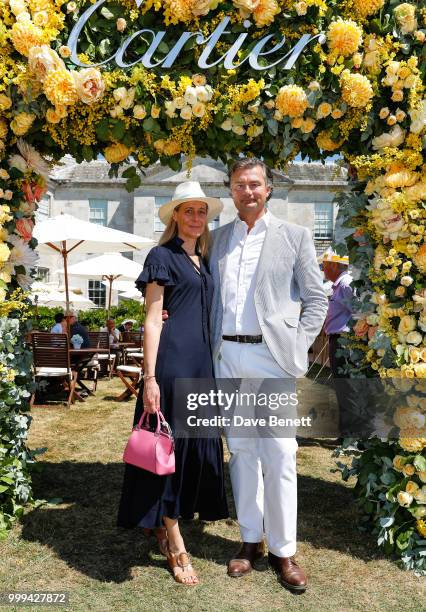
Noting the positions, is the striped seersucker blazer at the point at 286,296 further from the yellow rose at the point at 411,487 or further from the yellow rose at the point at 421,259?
the yellow rose at the point at 411,487

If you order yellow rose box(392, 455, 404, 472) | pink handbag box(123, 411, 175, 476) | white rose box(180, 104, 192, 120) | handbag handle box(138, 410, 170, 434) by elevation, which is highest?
white rose box(180, 104, 192, 120)

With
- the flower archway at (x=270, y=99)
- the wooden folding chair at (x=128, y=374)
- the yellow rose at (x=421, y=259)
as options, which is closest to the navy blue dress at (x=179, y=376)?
the flower archway at (x=270, y=99)

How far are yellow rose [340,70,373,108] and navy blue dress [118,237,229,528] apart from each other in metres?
1.48

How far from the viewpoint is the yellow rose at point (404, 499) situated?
3.55 m

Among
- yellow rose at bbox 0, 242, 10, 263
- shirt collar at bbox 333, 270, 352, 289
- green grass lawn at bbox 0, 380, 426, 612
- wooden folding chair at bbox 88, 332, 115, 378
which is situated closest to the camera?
green grass lawn at bbox 0, 380, 426, 612

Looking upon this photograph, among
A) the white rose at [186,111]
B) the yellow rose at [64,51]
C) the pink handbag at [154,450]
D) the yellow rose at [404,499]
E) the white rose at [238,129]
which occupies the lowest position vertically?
the yellow rose at [404,499]

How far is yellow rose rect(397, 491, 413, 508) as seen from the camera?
3547 millimetres

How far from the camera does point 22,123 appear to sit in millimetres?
3662

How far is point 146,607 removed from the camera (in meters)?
2.96

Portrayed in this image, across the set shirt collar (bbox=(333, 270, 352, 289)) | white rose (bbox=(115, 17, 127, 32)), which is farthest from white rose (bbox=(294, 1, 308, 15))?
shirt collar (bbox=(333, 270, 352, 289))

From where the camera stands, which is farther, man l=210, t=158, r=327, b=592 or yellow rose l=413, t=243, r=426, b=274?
yellow rose l=413, t=243, r=426, b=274

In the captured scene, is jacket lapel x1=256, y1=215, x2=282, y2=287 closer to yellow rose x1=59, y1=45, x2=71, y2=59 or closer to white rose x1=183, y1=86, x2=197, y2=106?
white rose x1=183, y1=86, x2=197, y2=106

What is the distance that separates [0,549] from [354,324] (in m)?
2.92

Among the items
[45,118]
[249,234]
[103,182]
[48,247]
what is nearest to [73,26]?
[45,118]
